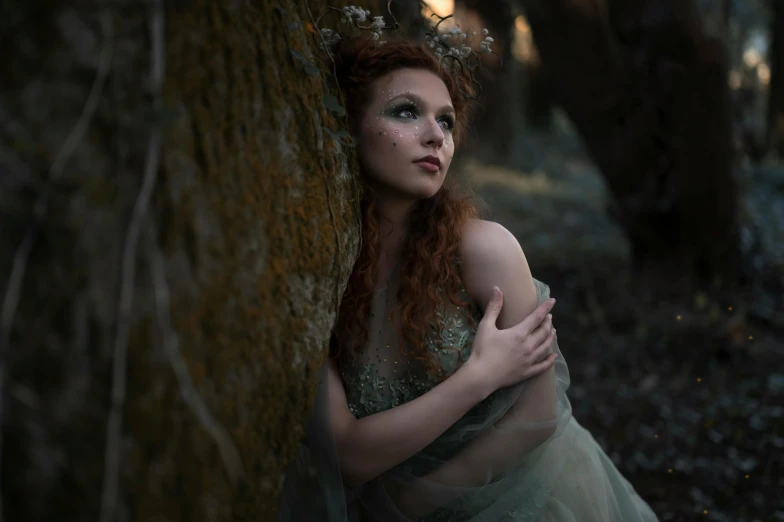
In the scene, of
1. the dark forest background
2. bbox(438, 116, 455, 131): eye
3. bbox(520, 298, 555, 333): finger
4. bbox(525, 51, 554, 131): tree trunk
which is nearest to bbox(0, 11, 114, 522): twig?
the dark forest background

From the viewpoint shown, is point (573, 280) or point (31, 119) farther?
point (573, 280)

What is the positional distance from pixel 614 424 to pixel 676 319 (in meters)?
1.65

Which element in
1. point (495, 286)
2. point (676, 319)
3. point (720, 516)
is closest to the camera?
point (495, 286)

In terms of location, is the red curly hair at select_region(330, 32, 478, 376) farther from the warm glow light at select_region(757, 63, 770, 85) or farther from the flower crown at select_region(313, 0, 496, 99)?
the warm glow light at select_region(757, 63, 770, 85)

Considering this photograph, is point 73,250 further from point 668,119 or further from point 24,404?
point 668,119

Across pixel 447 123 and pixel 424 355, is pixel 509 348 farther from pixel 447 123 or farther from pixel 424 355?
pixel 447 123

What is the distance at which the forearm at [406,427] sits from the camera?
2135 mm

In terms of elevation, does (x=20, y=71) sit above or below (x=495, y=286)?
above

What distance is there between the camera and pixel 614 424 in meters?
4.98

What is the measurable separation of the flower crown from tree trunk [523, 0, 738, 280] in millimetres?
4158

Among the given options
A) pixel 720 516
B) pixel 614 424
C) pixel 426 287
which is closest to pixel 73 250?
pixel 426 287

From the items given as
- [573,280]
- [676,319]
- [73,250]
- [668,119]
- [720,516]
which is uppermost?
[73,250]

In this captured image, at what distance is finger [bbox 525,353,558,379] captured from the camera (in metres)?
2.23

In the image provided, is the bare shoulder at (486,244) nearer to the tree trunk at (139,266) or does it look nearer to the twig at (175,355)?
the tree trunk at (139,266)
